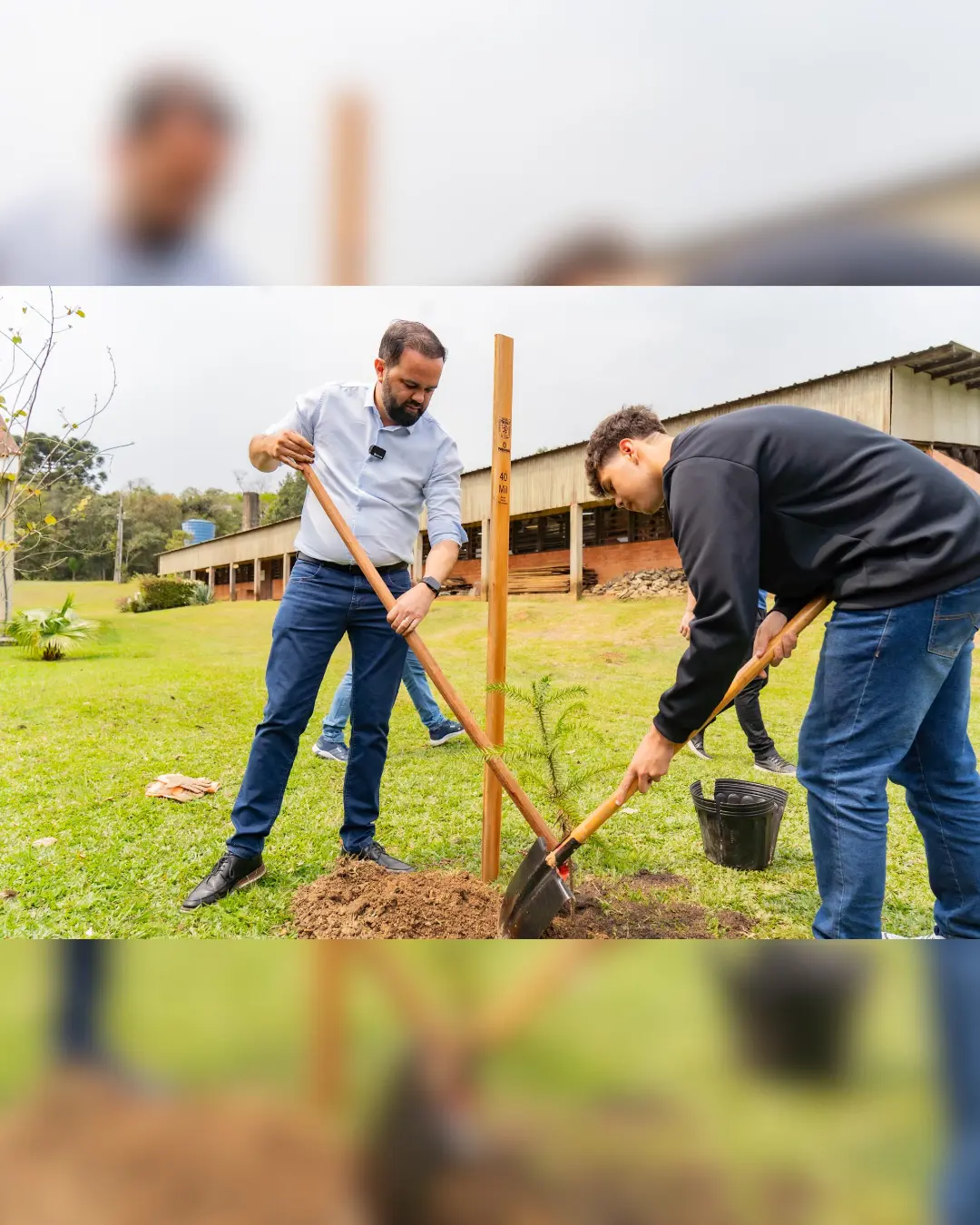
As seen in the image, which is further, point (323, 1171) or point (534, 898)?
point (534, 898)

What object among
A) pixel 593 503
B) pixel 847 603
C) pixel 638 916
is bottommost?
pixel 638 916

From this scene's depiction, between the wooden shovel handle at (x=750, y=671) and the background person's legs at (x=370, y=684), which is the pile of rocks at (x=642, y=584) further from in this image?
the wooden shovel handle at (x=750, y=671)

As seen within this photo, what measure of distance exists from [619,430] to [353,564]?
941 mm

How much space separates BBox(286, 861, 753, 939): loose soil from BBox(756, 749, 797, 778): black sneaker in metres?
1.34

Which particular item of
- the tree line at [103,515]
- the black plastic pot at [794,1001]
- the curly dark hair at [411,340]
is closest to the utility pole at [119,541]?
the tree line at [103,515]

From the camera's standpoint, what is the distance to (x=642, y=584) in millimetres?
4738

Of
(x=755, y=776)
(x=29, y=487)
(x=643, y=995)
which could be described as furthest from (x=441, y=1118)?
(x=755, y=776)

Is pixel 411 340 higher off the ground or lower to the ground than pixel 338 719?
higher

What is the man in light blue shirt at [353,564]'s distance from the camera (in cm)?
215

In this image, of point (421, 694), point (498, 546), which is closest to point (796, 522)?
point (498, 546)

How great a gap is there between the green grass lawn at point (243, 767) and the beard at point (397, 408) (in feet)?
4.08

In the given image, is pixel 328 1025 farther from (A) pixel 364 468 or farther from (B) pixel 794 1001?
(A) pixel 364 468

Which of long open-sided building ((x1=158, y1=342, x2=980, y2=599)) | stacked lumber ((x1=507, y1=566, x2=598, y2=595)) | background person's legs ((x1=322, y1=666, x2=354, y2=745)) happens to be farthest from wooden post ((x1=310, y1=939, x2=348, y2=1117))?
stacked lumber ((x1=507, y1=566, x2=598, y2=595))

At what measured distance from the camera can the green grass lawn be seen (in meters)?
2.31
